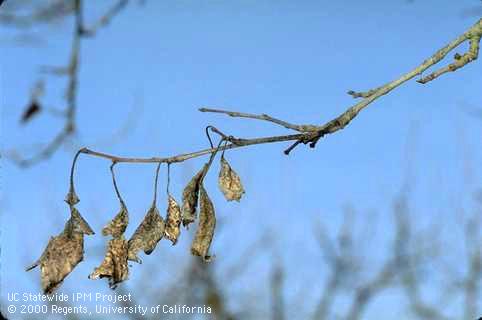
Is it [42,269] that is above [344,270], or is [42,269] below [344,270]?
above

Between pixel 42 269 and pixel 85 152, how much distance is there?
1.02 feet

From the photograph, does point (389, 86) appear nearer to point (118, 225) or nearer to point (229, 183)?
point (229, 183)

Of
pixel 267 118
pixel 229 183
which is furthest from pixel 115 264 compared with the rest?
pixel 267 118

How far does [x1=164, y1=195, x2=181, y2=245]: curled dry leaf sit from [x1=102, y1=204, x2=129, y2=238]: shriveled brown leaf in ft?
0.31

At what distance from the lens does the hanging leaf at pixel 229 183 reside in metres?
2.03

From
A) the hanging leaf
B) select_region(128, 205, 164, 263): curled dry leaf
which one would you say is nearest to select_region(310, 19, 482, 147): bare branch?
the hanging leaf

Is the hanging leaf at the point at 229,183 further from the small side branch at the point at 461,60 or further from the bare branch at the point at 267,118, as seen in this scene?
the small side branch at the point at 461,60

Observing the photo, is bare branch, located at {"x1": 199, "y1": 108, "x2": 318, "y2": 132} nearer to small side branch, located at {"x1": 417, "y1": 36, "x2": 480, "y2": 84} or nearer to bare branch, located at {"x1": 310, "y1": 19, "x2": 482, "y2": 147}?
bare branch, located at {"x1": 310, "y1": 19, "x2": 482, "y2": 147}

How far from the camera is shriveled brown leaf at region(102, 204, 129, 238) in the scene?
2.00 m

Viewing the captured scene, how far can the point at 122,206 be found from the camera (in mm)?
2031

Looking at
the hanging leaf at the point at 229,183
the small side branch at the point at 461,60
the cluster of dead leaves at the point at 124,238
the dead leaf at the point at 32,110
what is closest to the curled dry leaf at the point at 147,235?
the cluster of dead leaves at the point at 124,238

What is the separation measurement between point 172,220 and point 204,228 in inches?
2.9

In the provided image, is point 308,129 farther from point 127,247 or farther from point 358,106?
point 127,247

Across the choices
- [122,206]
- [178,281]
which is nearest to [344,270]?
[178,281]
